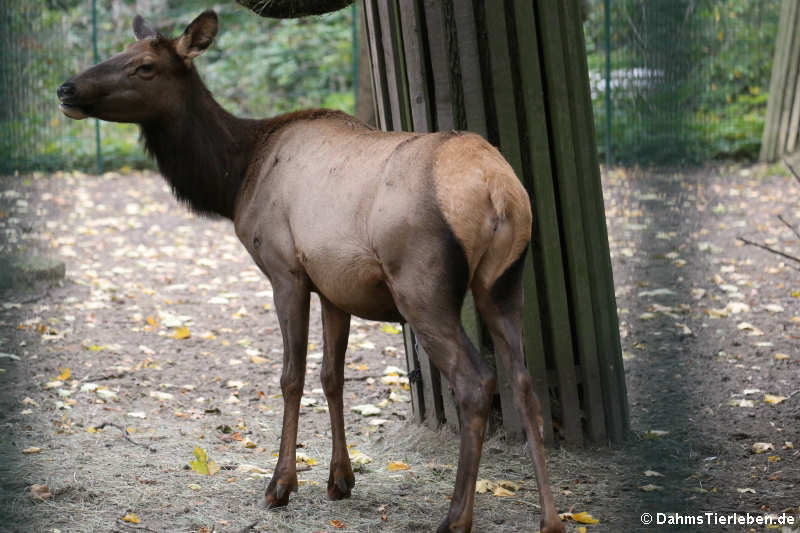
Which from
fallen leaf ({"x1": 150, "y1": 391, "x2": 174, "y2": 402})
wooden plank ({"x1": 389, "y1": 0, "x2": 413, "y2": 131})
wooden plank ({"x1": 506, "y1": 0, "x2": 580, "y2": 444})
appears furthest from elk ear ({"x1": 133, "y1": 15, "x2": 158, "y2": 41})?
fallen leaf ({"x1": 150, "y1": 391, "x2": 174, "y2": 402})

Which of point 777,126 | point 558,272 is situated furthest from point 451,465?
point 777,126

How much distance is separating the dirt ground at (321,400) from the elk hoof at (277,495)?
0.05 meters

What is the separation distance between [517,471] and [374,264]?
Result: 5.27 ft

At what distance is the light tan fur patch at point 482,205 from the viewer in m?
3.97

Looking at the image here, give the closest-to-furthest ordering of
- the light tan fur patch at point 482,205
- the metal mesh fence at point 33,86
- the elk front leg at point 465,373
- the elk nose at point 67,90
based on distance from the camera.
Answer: the metal mesh fence at point 33,86 < the light tan fur patch at point 482,205 < the elk front leg at point 465,373 < the elk nose at point 67,90

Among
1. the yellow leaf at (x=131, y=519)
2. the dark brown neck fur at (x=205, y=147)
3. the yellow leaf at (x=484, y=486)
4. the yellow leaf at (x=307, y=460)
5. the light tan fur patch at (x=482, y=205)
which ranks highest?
the dark brown neck fur at (x=205, y=147)

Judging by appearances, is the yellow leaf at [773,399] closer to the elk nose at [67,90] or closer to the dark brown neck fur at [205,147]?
the dark brown neck fur at [205,147]

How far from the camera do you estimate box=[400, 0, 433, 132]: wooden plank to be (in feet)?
16.8

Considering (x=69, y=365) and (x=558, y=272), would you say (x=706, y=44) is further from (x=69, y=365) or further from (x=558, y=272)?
(x=69, y=365)

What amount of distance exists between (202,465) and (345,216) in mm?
1728

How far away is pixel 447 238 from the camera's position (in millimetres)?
3938

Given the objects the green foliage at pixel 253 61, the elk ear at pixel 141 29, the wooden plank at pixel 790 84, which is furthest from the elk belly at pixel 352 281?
the green foliage at pixel 253 61

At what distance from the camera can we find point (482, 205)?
13.1ft

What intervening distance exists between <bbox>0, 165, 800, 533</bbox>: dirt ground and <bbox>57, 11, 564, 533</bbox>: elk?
17.6 inches
